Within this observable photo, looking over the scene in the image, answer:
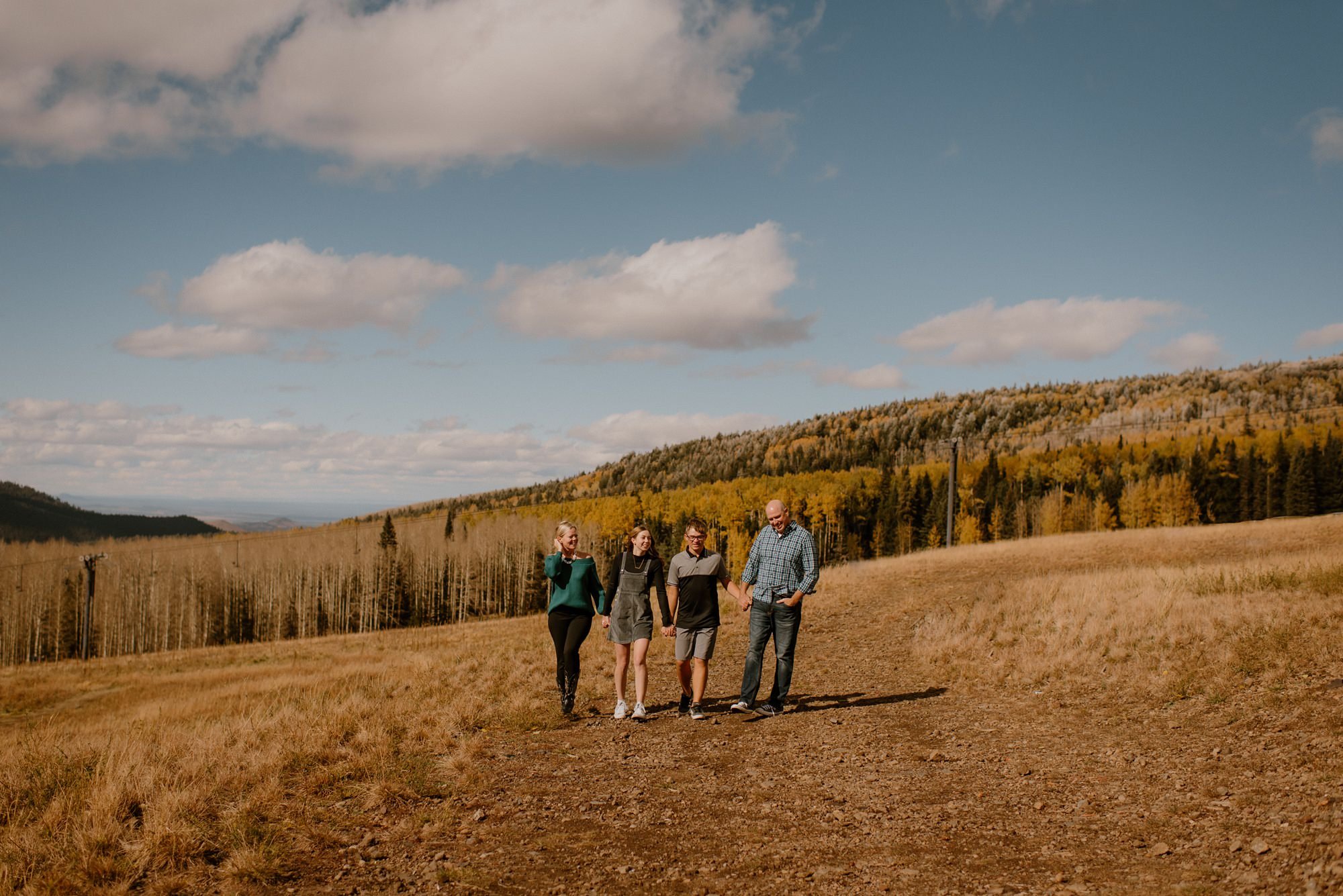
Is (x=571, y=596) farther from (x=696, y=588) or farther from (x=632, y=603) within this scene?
(x=696, y=588)

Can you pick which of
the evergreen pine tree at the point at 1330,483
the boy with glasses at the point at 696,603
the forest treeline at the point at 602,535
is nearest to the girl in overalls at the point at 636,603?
the boy with glasses at the point at 696,603

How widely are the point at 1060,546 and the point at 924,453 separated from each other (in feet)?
391

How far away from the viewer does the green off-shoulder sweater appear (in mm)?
10383

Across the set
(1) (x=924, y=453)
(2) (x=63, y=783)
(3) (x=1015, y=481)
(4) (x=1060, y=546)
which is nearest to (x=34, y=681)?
(2) (x=63, y=783)

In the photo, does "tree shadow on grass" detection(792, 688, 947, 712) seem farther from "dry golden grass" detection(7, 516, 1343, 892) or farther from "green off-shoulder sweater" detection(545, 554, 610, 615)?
"green off-shoulder sweater" detection(545, 554, 610, 615)

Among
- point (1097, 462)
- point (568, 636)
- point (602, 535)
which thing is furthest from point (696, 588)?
point (1097, 462)

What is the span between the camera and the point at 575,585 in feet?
34.1

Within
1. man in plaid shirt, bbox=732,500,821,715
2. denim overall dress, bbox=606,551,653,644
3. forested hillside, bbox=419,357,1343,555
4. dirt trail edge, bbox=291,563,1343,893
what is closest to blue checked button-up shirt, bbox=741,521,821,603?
man in plaid shirt, bbox=732,500,821,715

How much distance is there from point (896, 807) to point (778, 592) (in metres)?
Result: 3.62

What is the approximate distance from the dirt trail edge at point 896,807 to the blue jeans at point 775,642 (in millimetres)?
480

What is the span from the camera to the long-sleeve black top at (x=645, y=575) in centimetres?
1008

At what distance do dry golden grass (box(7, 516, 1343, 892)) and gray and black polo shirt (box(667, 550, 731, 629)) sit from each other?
7.90 feet

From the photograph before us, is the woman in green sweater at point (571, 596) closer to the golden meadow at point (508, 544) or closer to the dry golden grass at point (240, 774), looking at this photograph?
the dry golden grass at point (240, 774)

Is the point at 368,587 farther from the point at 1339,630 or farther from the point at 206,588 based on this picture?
the point at 1339,630
